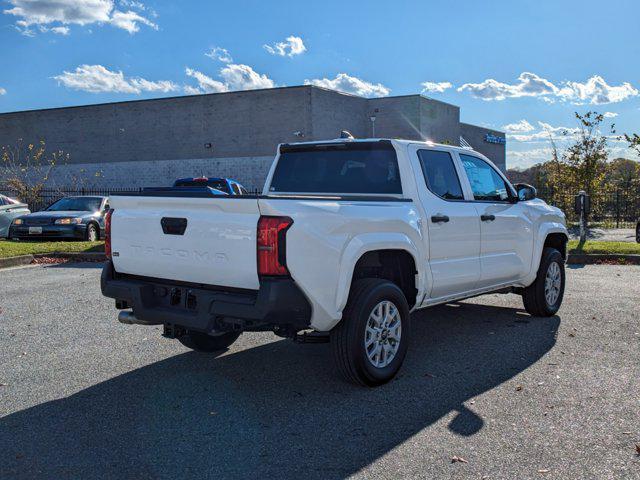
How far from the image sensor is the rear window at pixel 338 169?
19.1 feet

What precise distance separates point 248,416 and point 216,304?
2.59 feet

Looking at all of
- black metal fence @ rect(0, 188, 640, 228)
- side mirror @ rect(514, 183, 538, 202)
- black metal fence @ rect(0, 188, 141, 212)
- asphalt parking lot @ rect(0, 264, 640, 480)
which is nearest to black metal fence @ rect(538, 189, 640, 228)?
black metal fence @ rect(0, 188, 640, 228)

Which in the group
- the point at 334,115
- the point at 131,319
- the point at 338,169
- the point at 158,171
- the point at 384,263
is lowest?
the point at 131,319

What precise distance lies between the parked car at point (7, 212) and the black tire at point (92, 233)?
344cm

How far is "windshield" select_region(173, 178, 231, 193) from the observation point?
1384cm

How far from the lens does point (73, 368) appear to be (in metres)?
5.46

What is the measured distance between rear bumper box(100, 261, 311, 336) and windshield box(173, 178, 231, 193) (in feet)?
29.5

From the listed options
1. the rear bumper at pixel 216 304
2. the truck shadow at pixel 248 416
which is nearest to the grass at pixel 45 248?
the truck shadow at pixel 248 416

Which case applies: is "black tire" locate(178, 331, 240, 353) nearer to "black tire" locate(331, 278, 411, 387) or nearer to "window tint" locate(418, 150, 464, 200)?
"black tire" locate(331, 278, 411, 387)

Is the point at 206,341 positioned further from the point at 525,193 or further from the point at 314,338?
the point at 525,193

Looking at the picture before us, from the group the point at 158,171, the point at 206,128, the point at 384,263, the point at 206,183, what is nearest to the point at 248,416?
the point at 384,263

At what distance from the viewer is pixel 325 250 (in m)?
4.41

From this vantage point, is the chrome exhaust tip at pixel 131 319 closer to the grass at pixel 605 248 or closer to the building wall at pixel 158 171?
the grass at pixel 605 248

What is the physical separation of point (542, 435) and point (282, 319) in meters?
1.81
